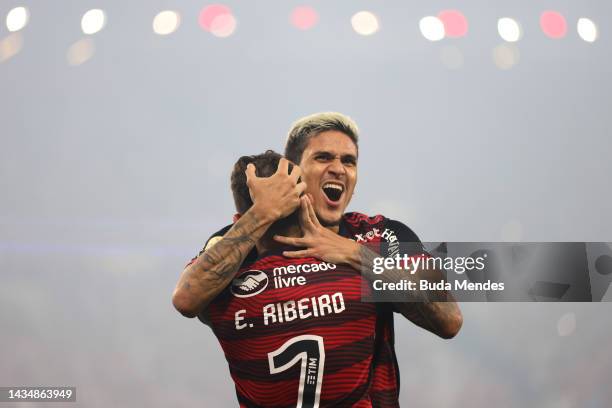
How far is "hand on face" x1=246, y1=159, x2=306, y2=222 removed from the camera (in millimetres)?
2473

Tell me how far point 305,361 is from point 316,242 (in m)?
0.49

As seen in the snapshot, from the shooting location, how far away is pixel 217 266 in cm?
241

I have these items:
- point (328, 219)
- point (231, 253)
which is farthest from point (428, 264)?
point (231, 253)

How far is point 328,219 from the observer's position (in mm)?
2734

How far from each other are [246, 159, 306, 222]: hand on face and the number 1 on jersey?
51cm

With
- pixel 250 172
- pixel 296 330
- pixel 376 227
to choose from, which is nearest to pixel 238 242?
pixel 250 172

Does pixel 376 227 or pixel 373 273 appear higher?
pixel 376 227

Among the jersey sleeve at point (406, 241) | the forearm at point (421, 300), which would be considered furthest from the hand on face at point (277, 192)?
the jersey sleeve at point (406, 241)

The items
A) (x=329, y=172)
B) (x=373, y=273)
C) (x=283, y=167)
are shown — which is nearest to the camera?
(x=373, y=273)

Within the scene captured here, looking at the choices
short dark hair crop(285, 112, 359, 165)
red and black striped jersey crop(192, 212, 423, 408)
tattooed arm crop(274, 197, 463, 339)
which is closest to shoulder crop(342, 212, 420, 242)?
red and black striped jersey crop(192, 212, 423, 408)

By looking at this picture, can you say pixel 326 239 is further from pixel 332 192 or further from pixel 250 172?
pixel 250 172

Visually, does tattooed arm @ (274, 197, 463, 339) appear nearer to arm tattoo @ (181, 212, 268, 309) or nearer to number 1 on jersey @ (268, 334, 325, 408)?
arm tattoo @ (181, 212, 268, 309)

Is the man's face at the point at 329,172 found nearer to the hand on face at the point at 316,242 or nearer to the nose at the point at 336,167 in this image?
the nose at the point at 336,167

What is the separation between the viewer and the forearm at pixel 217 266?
2391mm
